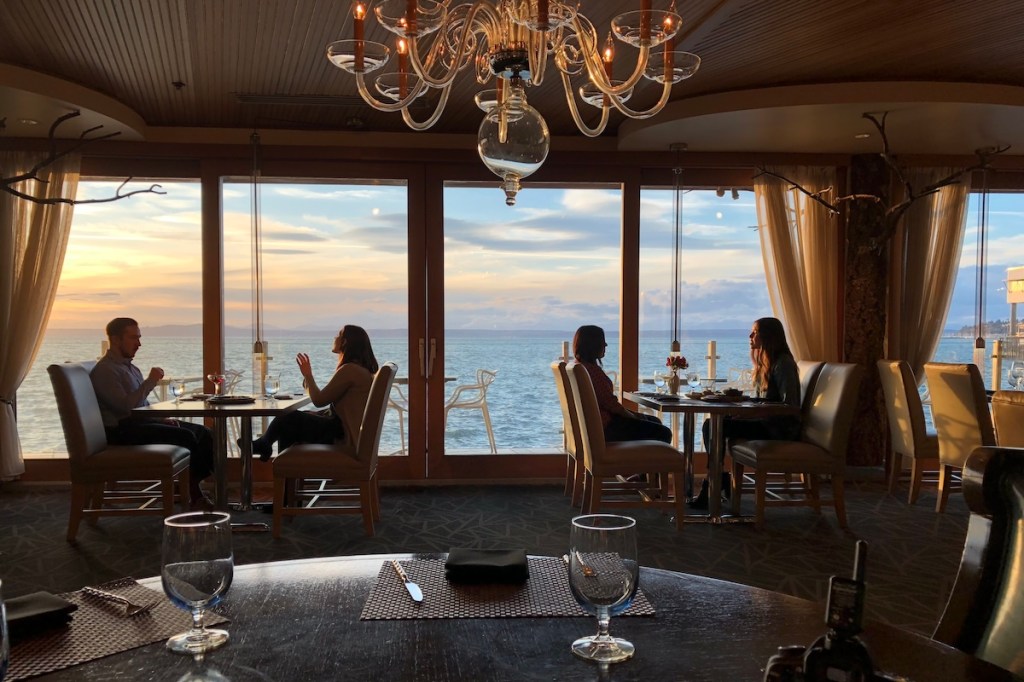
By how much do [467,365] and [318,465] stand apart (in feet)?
53.4

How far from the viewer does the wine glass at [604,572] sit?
104 centimetres

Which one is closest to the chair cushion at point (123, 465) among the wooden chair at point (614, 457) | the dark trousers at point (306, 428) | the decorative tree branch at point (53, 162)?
the dark trousers at point (306, 428)

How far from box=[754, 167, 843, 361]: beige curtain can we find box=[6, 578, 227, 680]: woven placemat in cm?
586

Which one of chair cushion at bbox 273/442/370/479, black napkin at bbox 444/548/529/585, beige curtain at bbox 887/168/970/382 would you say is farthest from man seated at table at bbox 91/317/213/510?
beige curtain at bbox 887/168/970/382

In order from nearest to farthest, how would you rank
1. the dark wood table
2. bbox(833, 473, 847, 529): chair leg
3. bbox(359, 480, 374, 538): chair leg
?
the dark wood table
bbox(359, 480, 374, 538): chair leg
bbox(833, 473, 847, 529): chair leg

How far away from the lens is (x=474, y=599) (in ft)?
4.24

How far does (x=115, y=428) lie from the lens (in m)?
4.80

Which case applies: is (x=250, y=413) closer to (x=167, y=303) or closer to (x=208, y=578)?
(x=208, y=578)

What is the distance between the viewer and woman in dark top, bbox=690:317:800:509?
4.93 m

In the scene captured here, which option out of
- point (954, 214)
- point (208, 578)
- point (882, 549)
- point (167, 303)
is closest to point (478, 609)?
point (208, 578)

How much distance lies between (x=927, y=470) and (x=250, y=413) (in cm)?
559

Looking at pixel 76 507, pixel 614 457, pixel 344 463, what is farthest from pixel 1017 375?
pixel 76 507

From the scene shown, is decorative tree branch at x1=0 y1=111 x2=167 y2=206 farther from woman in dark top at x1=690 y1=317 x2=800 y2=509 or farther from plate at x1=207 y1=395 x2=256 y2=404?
woman in dark top at x1=690 y1=317 x2=800 y2=509

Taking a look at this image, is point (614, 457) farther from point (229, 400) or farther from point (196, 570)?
point (196, 570)
